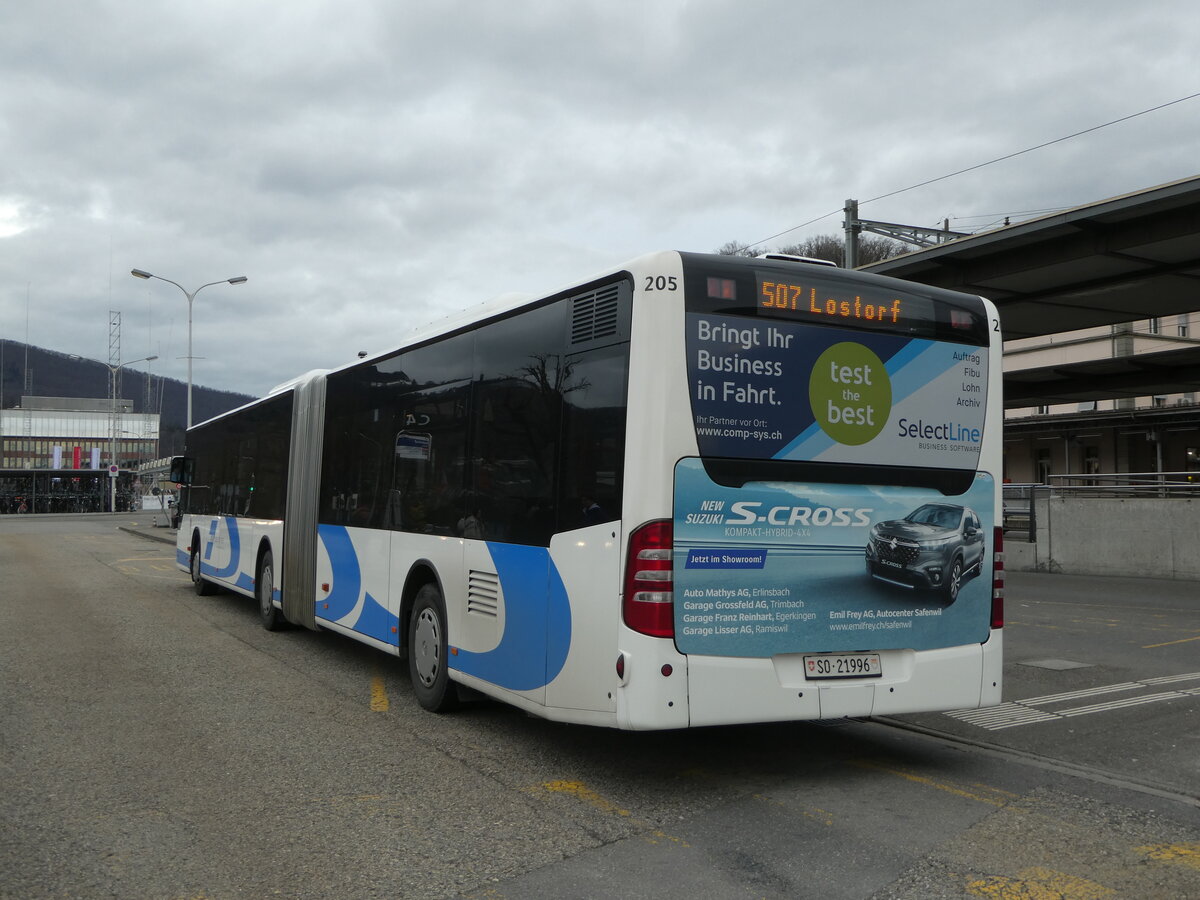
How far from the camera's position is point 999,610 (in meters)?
6.54

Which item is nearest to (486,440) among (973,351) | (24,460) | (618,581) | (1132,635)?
(618,581)

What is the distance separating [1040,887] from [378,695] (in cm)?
554

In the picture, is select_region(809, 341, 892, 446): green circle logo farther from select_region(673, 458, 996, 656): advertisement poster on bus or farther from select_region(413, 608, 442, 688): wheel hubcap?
select_region(413, 608, 442, 688): wheel hubcap

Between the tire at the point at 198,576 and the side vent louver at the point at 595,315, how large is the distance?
12.6 metres

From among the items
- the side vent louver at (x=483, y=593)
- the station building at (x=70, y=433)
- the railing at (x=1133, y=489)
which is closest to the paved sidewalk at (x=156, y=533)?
the railing at (x=1133, y=489)

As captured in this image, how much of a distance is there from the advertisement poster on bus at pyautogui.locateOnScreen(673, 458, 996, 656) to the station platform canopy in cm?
1237

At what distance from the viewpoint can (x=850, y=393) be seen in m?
6.15

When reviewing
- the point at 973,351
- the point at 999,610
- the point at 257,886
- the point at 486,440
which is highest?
the point at 973,351

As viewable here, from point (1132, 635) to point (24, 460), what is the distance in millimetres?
136234

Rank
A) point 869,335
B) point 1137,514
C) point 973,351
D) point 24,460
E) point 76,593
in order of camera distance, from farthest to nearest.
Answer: point 24,460 → point 1137,514 → point 76,593 → point 973,351 → point 869,335

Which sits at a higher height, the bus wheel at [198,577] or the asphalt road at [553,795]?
the bus wheel at [198,577]

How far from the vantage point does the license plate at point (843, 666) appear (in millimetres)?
5898

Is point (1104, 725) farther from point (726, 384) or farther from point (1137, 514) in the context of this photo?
point (1137, 514)

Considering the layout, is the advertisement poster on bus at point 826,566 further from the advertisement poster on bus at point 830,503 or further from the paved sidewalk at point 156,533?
the paved sidewalk at point 156,533
